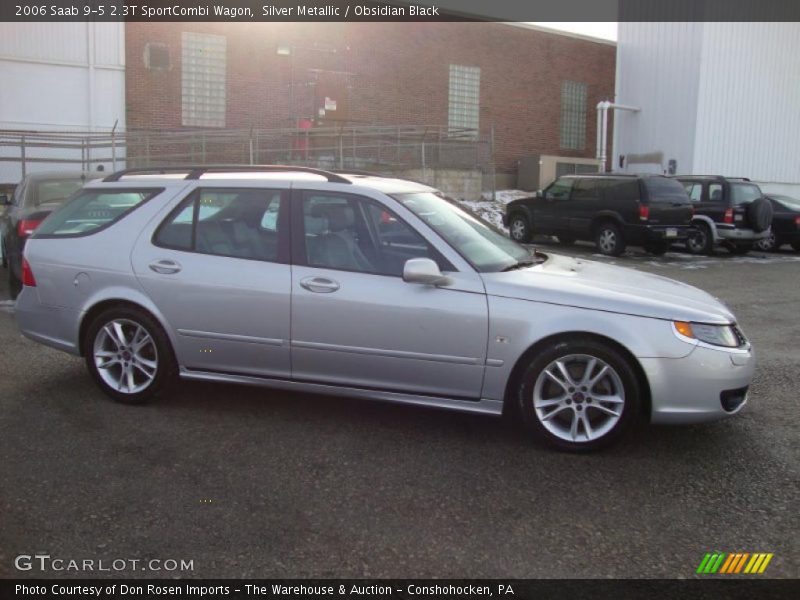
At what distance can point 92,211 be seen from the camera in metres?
5.41

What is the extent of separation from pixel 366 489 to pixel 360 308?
3.74 ft

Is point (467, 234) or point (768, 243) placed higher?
point (467, 234)

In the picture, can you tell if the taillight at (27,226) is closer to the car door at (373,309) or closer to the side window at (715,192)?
the car door at (373,309)

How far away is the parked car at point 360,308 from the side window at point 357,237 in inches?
0.4

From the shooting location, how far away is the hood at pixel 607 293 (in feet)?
14.1

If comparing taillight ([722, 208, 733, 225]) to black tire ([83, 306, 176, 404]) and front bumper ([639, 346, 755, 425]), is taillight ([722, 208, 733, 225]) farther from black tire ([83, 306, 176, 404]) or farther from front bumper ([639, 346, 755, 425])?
black tire ([83, 306, 176, 404])

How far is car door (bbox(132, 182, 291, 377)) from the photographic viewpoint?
4801mm

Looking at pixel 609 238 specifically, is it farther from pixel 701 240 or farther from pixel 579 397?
pixel 579 397

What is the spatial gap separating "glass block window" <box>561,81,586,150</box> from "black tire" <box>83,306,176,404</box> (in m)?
29.7

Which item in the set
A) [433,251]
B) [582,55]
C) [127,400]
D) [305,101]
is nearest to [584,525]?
[433,251]

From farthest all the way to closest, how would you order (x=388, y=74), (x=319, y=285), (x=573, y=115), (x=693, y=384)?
(x=573, y=115), (x=388, y=74), (x=319, y=285), (x=693, y=384)

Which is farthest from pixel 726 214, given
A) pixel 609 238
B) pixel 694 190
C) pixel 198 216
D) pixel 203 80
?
pixel 203 80

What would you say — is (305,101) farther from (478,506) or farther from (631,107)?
(478,506)

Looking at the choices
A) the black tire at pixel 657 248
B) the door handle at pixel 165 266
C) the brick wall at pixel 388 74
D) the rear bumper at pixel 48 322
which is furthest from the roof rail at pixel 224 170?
the brick wall at pixel 388 74
